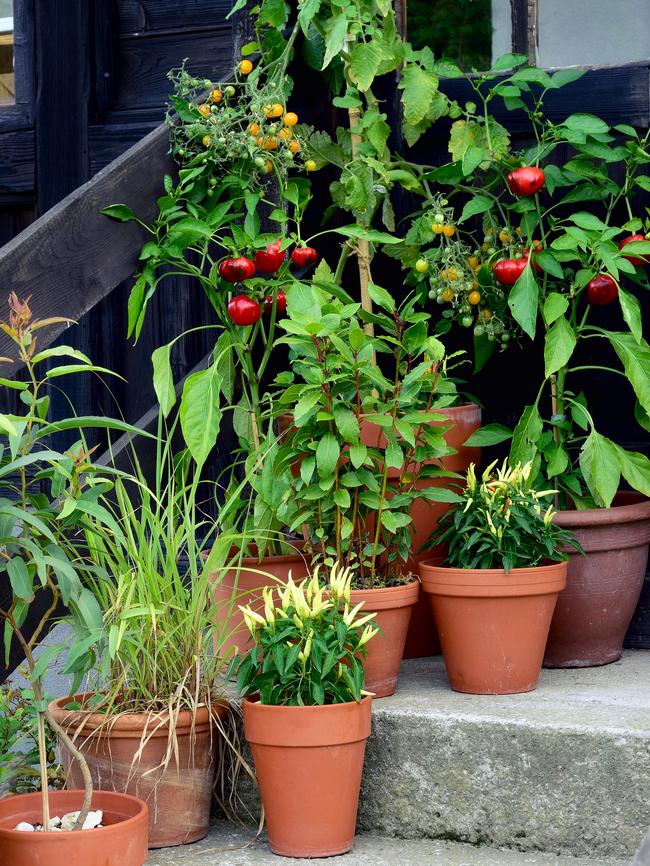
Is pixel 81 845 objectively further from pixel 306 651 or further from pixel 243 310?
pixel 243 310

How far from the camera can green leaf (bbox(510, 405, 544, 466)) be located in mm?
2783

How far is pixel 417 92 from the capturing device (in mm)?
2869

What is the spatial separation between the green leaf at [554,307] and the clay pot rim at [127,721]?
1107 mm

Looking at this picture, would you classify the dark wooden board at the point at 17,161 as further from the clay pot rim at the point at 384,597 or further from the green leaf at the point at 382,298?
the clay pot rim at the point at 384,597

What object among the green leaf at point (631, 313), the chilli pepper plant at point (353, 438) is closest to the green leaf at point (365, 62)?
the chilli pepper plant at point (353, 438)

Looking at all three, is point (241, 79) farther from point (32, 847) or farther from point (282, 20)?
point (32, 847)

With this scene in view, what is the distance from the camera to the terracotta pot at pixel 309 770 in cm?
218

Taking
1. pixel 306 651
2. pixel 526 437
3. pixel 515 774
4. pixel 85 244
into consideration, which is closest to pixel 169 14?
pixel 85 244

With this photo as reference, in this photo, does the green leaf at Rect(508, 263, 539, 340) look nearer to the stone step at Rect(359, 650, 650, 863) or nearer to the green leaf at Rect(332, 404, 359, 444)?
the green leaf at Rect(332, 404, 359, 444)

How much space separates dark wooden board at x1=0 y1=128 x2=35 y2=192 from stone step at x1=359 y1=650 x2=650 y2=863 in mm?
2091

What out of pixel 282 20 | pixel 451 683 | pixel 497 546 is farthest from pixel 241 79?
pixel 451 683

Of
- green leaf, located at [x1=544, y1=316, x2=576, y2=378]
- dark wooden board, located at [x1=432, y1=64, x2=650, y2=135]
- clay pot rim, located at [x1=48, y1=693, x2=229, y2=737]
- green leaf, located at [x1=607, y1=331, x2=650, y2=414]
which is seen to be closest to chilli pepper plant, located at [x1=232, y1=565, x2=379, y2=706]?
clay pot rim, located at [x1=48, y1=693, x2=229, y2=737]

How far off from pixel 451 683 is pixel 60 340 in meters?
1.71

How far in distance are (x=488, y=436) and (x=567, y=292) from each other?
416mm
